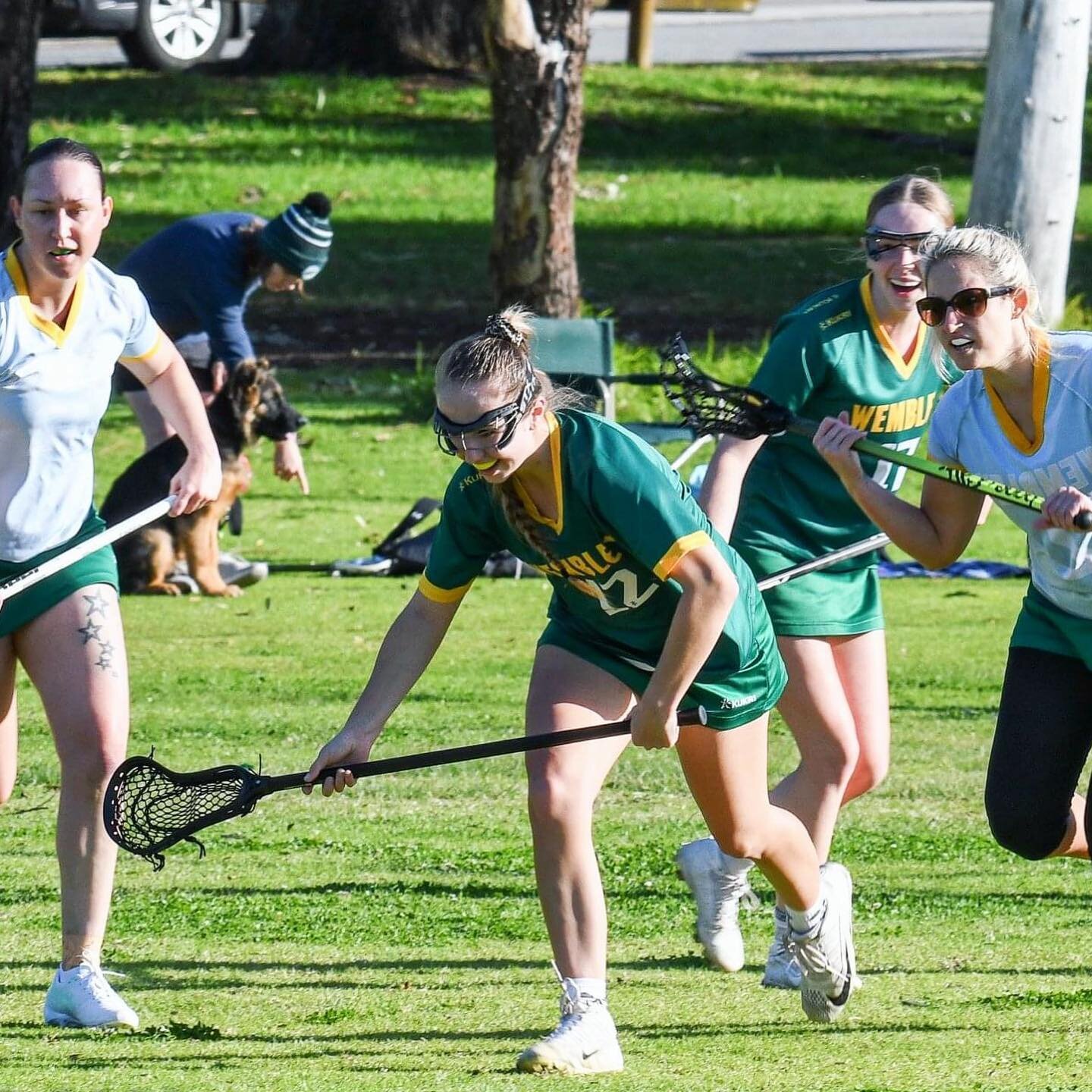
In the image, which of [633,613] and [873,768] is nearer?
[633,613]

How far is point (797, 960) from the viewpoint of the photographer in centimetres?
473

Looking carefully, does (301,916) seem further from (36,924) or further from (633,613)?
(633,613)

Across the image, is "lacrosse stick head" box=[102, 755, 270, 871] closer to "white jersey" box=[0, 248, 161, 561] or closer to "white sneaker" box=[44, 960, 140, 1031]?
"white sneaker" box=[44, 960, 140, 1031]

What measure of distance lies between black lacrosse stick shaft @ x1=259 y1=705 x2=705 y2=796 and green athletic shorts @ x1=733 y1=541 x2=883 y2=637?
90 cm

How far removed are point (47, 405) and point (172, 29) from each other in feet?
66.5

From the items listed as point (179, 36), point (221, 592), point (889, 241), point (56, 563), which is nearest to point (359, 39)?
point (179, 36)

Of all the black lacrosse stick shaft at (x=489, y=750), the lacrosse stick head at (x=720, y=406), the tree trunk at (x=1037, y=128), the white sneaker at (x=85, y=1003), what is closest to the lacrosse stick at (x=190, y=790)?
the black lacrosse stick shaft at (x=489, y=750)

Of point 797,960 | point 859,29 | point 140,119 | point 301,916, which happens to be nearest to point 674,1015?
point 797,960

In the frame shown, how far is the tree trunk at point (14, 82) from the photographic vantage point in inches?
518

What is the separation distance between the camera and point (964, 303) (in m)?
4.24

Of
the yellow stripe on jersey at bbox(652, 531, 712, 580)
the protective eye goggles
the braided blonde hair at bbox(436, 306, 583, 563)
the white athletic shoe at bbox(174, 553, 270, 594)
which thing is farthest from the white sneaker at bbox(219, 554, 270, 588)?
the yellow stripe on jersey at bbox(652, 531, 712, 580)

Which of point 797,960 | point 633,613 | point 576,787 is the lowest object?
point 797,960

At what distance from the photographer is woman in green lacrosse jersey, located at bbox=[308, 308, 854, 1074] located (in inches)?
161

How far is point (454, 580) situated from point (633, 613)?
0.40 m
